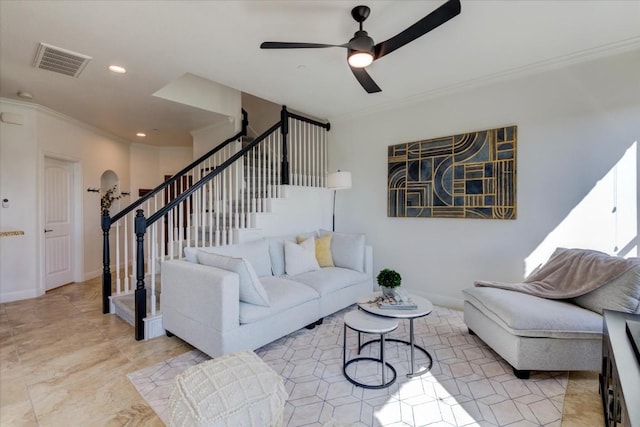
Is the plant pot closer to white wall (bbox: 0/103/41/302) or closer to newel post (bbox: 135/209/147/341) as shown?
newel post (bbox: 135/209/147/341)

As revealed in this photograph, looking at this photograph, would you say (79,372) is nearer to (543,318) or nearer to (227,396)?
(227,396)

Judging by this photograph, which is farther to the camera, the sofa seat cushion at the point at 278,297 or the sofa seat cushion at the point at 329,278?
the sofa seat cushion at the point at 329,278

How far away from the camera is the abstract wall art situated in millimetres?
3275

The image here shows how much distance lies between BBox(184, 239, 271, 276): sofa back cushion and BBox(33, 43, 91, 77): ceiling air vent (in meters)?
2.15

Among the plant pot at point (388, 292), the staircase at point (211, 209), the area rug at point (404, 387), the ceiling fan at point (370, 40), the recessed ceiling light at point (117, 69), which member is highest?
the recessed ceiling light at point (117, 69)

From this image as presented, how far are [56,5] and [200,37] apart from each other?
95cm

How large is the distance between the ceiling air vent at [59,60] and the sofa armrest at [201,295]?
6.87 ft

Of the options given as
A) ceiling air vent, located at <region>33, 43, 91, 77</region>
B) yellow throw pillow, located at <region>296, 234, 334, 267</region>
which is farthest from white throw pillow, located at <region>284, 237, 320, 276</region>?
ceiling air vent, located at <region>33, 43, 91, 77</region>

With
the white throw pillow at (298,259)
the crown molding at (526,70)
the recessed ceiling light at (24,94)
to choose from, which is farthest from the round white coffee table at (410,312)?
the recessed ceiling light at (24,94)

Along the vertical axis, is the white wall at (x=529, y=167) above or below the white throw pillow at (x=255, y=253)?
above

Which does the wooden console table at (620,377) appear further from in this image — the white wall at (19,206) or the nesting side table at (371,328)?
the white wall at (19,206)

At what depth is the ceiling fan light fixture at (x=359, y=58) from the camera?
7.22ft

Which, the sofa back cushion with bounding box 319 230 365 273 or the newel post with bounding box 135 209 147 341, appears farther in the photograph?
the sofa back cushion with bounding box 319 230 365 273

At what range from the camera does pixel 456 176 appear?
359 centimetres
